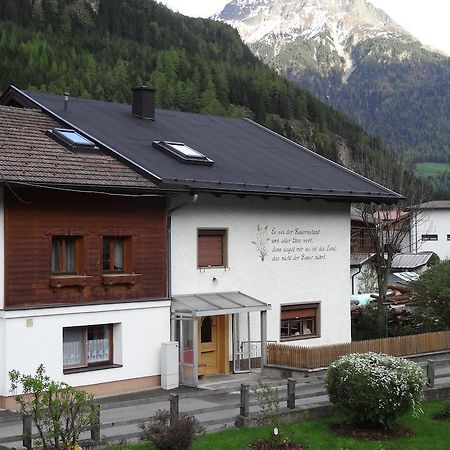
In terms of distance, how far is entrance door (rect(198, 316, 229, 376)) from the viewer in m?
24.3

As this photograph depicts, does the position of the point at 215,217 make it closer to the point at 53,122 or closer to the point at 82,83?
the point at 53,122

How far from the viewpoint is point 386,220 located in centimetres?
4169

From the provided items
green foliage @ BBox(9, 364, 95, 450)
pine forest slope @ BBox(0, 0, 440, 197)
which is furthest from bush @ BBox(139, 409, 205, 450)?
pine forest slope @ BBox(0, 0, 440, 197)

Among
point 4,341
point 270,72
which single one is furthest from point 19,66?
point 4,341

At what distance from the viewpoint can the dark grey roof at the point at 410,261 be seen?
69938 mm

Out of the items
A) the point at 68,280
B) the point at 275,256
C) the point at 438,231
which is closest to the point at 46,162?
the point at 68,280

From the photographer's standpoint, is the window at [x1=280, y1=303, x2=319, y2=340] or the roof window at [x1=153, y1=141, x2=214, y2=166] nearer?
the roof window at [x1=153, y1=141, x2=214, y2=166]

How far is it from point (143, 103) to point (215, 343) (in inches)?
324

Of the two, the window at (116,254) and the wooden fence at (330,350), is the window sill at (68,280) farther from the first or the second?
the wooden fence at (330,350)

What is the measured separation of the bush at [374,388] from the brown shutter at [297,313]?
9299 mm

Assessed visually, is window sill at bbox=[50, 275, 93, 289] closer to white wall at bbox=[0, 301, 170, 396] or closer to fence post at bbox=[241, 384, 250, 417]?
white wall at bbox=[0, 301, 170, 396]

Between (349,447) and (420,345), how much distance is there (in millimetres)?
12205

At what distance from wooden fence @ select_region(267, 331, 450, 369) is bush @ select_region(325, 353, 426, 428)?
673cm

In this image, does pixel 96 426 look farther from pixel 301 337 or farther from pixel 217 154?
pixel 217 154
